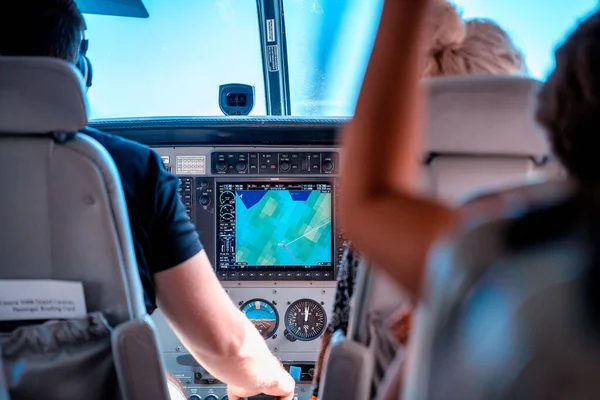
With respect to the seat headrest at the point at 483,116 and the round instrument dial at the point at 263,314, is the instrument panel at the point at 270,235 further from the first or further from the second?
the seat headrest at the point at 483,116

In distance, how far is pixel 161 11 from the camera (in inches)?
234

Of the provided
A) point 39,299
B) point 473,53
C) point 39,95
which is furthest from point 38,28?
point 473,53

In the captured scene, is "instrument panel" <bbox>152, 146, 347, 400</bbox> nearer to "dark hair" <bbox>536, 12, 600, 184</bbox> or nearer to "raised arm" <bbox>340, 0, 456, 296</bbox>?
"raised arm" <bbox>340, 0, 456, 296</bbox>

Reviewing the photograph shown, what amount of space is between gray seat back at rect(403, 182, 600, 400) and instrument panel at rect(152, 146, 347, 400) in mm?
2745

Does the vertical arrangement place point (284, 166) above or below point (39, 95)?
below

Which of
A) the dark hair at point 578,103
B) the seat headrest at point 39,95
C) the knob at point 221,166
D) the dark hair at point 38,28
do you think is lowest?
the knob at point 221,166

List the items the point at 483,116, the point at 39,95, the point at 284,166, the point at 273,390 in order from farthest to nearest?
the point at 284,166 < the point at 273,390 < the point at 39,95 < the point at 483,116

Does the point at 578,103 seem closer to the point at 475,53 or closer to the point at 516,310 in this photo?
the point at 516,310

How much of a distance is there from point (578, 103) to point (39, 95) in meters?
1.19

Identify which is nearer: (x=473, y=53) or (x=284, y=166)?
(x=473, y=53)

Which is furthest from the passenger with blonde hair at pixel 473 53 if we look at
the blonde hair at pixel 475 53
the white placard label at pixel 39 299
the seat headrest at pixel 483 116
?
the white placard label at pixel 39 299

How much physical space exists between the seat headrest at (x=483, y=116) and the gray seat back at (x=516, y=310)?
813 mm

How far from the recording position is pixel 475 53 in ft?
4.75

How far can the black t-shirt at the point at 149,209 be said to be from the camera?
1677 mm
